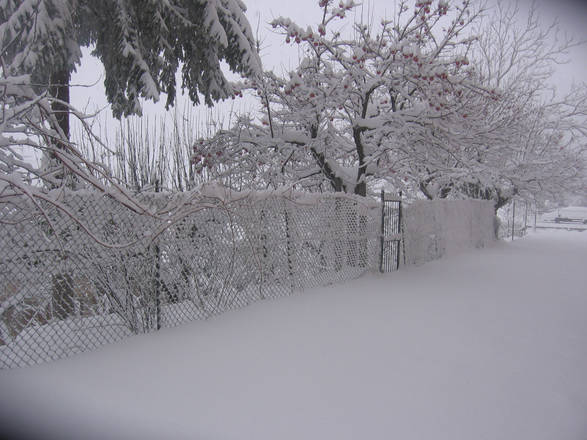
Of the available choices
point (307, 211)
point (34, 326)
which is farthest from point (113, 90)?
point (34, 326)

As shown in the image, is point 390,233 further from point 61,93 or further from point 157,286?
point 61,93

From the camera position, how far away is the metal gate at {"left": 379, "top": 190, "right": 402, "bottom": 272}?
777 cm

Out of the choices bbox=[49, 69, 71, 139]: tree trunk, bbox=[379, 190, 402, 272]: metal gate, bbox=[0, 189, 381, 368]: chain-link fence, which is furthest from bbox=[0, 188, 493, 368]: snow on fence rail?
bbox=[49, 69, 71, 139]: tree trunk

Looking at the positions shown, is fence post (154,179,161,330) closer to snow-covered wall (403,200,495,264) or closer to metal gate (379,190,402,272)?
metal gate (379,190,402,272)

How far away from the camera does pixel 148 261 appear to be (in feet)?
12.1

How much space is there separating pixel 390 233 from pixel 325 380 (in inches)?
225

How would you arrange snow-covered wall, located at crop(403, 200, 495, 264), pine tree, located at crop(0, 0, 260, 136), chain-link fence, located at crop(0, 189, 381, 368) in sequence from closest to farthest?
chain-link fence, located at crop(0, 189, 381, 368)
pine tree, located at crop(0, 0, 260, 136)
snow-covered wall, located at crop(403, 200, 495, 264)

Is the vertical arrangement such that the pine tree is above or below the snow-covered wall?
above

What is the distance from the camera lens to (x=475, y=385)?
2.74 m

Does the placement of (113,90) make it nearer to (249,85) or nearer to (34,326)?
(249,85)

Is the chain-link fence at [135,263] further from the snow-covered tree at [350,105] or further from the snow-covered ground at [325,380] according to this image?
the snow-covered tree at [350,105]

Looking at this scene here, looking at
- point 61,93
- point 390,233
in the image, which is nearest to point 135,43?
point 61,93

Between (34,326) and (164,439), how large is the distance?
1.63 meters

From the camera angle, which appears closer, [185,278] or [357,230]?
[185,278]
